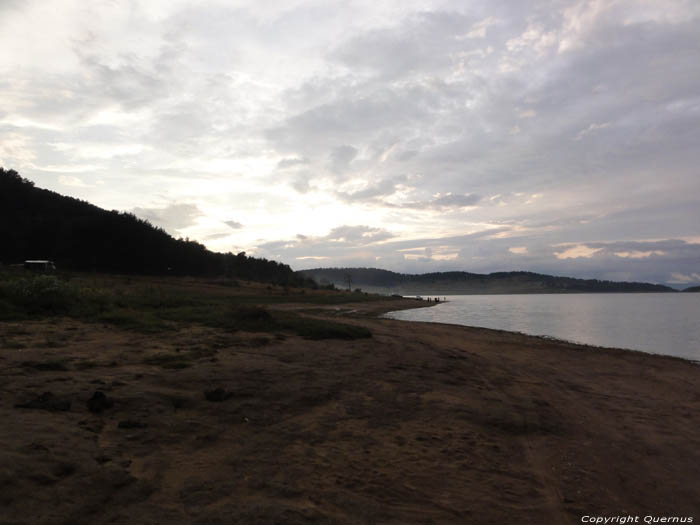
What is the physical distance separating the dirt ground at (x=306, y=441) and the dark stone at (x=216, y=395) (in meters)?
0.02

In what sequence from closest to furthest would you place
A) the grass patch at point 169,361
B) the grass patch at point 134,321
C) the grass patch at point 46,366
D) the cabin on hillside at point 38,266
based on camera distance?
1. the grass patch at point 46,366
2. the grass patch at point 169,361
3. the grass patch at point 134,321
4. the cabin on hillside at point 38,266

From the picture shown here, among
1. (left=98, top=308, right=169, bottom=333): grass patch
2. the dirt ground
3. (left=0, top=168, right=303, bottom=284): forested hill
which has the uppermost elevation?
(left=0, top=168, right=303, bottom=284): forested hill

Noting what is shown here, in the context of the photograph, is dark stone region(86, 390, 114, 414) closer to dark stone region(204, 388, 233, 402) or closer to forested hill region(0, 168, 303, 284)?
dark stone region(204, 388, 233, 402)

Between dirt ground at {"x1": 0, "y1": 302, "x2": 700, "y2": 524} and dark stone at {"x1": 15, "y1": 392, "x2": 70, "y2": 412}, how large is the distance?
0.02 meters

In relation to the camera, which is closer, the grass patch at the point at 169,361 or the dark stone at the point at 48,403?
the dark stone at the point at 48,403

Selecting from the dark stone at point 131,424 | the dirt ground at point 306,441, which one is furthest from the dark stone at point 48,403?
the dark stone at point 131,424

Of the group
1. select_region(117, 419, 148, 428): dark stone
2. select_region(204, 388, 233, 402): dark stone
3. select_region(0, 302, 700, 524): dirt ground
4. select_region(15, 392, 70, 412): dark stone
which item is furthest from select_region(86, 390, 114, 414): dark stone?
select_region(204, 388, 233, 402): dark stone

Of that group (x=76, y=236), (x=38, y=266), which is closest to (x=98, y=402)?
(x=38, y=266)

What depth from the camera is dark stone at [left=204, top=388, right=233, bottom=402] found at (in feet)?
21.0

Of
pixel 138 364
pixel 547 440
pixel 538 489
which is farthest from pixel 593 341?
pixel 138 364

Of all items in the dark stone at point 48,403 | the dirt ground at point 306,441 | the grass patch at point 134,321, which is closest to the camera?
the dirt ground at point 306,441


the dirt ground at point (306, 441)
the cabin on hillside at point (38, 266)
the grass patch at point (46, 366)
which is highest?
the cabin on hillside at point (38, 266)

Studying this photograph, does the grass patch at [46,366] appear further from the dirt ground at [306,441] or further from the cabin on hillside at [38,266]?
the cabin on hillside at [38,266]

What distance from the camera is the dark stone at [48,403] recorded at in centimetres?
519
